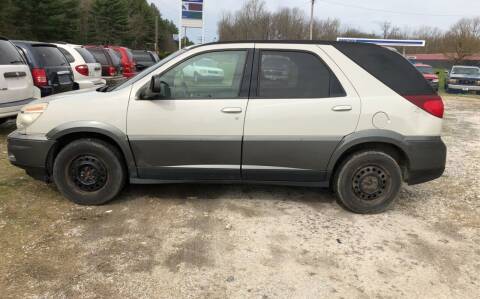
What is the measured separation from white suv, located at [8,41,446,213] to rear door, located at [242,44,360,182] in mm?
11

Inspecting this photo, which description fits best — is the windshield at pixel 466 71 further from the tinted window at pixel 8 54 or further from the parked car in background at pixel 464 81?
the tinted window at pixel 8 54

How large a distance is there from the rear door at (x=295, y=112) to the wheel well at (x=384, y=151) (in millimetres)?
204

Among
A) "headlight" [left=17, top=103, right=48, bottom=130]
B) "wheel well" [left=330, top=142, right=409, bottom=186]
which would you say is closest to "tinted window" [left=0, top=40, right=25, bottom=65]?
"headlight" [left=17, top=103, right=48, bottom=130]

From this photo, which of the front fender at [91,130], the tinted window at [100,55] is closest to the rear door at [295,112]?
the front fender at [91,130]

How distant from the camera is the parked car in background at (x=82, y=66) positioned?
9734mm

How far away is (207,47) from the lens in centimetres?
455

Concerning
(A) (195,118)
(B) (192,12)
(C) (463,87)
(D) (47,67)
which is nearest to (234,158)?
(A) (195,118)

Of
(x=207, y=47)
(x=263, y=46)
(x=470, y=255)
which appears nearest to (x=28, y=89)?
(x=207, y=47)

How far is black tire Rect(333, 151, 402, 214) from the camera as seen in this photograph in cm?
454

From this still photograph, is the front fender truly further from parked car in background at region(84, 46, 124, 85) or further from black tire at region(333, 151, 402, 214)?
parked car in background at region(84, 46, 124, 85)

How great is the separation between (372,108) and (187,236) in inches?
90.0

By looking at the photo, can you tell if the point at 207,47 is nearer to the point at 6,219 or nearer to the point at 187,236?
the point at 187,236

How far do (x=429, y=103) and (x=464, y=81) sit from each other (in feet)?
75.6

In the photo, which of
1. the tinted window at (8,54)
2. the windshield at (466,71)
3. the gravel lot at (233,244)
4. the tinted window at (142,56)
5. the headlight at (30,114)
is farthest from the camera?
the windshield at (466,71)
